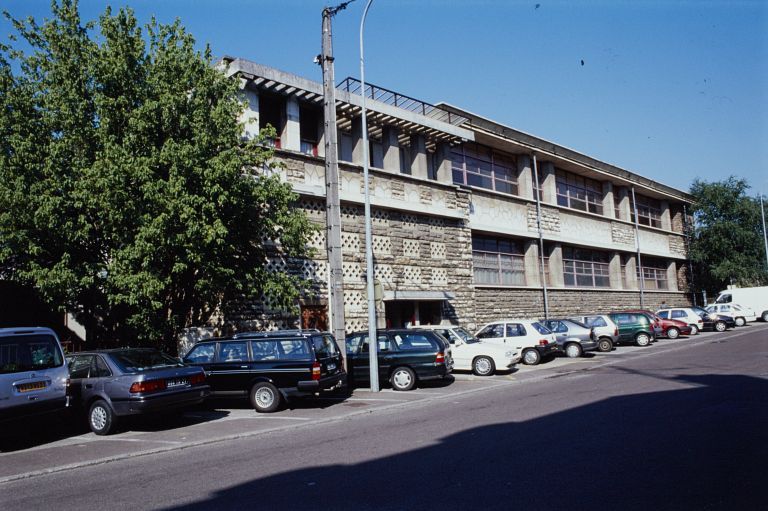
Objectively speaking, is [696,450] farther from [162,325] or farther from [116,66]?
Answer: [116,66]

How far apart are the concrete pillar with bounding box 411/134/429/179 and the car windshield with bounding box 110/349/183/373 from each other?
16.1 meters

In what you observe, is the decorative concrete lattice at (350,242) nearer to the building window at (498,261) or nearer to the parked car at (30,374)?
the building window at (498,261)

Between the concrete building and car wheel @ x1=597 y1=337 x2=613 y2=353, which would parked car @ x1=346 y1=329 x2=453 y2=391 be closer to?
the concrete building

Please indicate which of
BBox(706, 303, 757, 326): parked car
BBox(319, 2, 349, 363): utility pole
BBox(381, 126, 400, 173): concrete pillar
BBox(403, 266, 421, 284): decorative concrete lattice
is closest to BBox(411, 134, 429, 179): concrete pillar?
BBox(381, 126, 400, 173): concrete pillar

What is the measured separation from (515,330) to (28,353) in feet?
51.7

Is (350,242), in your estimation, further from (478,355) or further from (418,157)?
(478,355)

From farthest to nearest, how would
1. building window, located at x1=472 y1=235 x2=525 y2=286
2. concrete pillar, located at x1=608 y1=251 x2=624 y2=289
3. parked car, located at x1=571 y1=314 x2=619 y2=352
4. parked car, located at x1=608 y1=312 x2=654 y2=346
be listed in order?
concrete pillar, located at x1=608 y1=251 x2=624 y2=289
building window, located at x1=472 y1=235 x2=525 y2=286
parked car, located at x1=608 y1=312 x2=654 y2=346
parked car, located at x1=571 y1=314 x2=619 y2=352

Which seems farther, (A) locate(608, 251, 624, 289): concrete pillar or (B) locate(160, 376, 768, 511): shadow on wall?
(A) locate(608, 251, 624, 289): concrete pillar

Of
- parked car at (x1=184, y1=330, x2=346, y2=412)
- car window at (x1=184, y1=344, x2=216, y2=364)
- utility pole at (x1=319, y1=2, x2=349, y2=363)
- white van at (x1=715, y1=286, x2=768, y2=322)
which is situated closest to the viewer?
parked car at (x1=184, y1=330, x2=346, y2=412)

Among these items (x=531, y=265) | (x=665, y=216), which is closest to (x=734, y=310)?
(x=665, y=216)

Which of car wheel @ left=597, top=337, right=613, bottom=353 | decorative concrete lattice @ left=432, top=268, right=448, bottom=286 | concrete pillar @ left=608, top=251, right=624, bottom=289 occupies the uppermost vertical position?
concrete pillar @ left=608, top=251, right=624, bottom=289

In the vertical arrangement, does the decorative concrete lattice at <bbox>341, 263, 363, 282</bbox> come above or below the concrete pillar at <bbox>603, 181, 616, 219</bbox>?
below

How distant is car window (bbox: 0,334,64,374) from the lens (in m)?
9.98

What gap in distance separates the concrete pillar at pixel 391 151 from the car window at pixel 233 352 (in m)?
13.1
